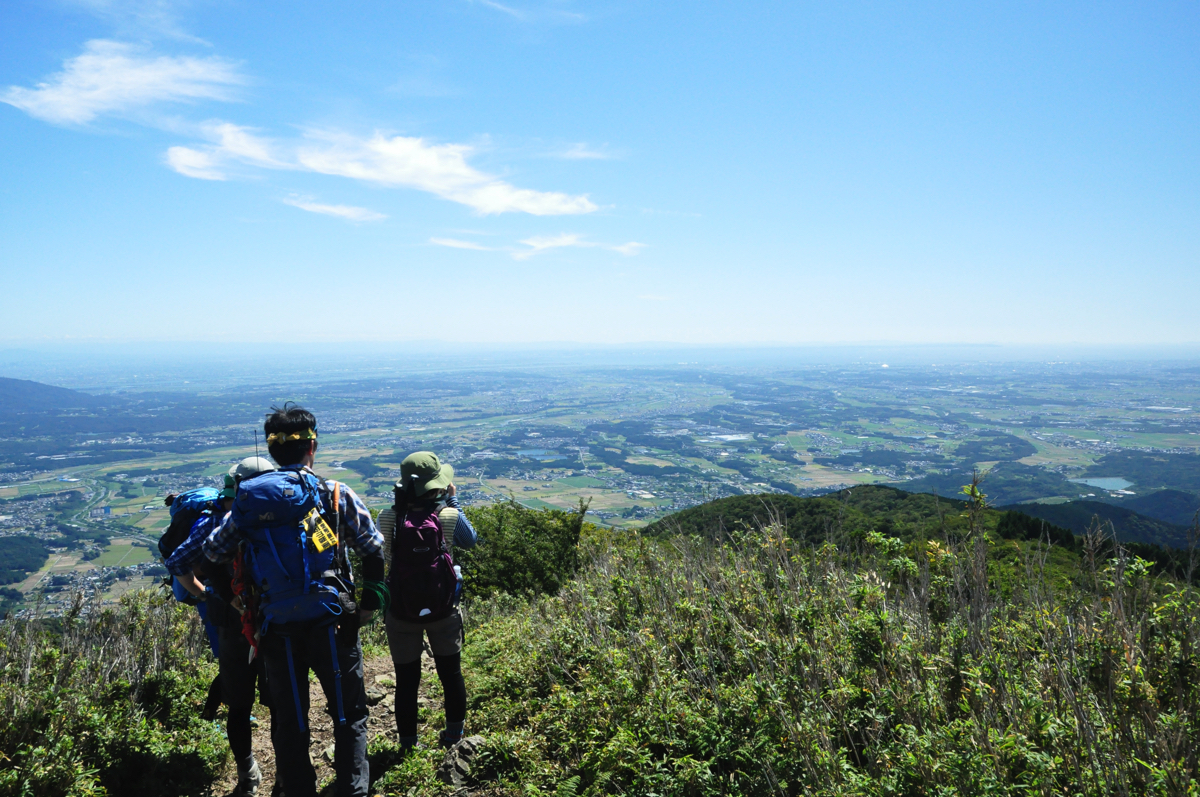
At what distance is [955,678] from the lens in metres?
2.81

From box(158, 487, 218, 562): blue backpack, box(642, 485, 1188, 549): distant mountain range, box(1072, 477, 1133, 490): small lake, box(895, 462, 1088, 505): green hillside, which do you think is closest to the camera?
box(158, 487, 218, 562): blue backpack

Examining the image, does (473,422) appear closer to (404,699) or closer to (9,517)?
(9,517)

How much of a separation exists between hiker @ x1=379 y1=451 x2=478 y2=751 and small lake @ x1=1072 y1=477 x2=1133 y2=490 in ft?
168

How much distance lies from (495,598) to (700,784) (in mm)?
6037

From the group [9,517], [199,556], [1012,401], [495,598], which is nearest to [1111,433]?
[1012,401]

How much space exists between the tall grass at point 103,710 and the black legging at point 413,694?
1081mm

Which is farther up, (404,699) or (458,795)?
(404,699)

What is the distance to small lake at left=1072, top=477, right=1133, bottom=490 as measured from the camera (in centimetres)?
4112

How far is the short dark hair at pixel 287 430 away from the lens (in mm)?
2705

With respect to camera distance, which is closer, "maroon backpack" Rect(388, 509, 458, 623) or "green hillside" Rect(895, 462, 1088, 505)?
"maroon backpack" Rect(388, 509, 458, 623)

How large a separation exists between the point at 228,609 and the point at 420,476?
45.2 inches

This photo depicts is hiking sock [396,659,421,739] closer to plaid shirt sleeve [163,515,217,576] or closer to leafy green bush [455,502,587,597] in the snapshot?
plaid shirt sleeve [163,515,217,576]

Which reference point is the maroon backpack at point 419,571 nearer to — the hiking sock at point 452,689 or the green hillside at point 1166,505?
the hiking sock at point 452,689

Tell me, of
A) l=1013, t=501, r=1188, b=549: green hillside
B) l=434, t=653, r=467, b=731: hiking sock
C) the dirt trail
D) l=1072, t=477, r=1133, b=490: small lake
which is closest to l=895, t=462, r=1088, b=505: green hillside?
l=1072, t=477, r=1133, b=490: small lake
